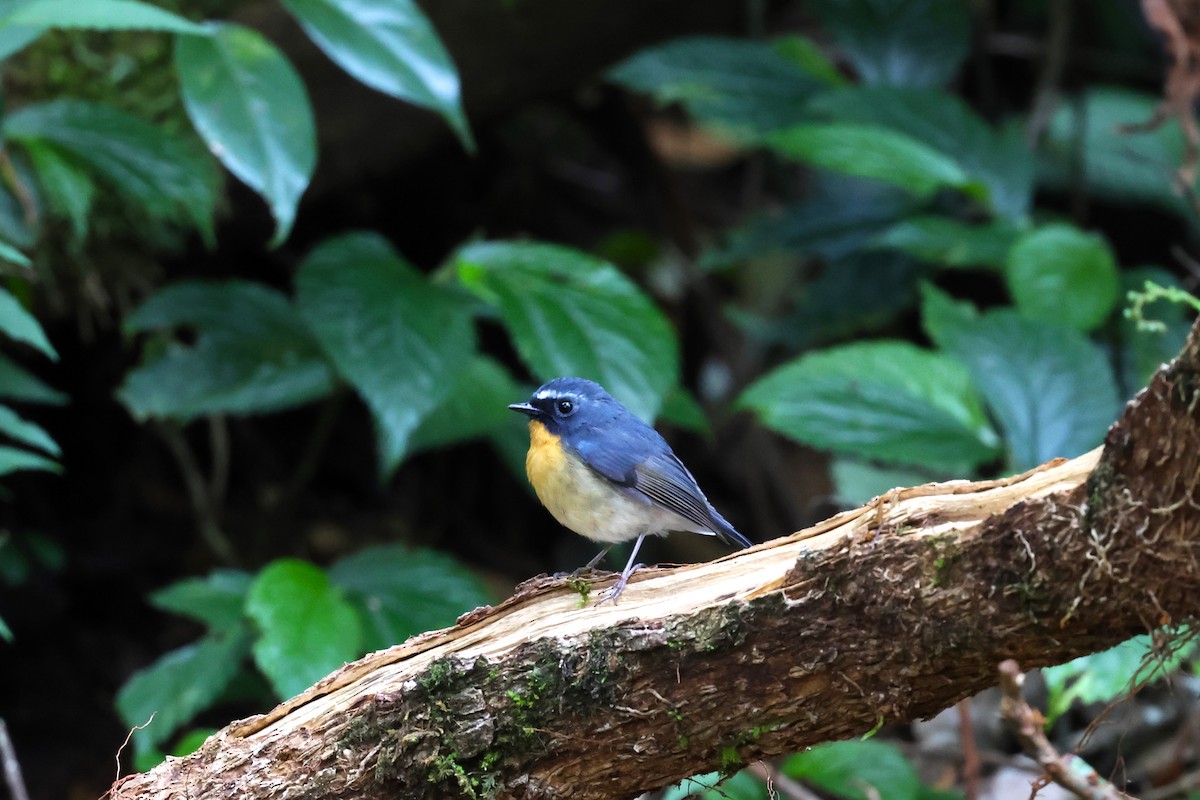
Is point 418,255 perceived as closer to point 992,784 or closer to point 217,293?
point 217,293

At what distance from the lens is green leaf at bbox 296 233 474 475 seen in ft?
13.1

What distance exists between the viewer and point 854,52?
5.79m

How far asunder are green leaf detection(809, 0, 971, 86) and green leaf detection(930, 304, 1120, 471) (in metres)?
2.02

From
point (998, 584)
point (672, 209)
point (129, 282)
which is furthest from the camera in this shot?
point (672, 209)

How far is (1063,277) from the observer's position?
15.1ft

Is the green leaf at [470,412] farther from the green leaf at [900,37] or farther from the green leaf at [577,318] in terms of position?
the green leaf at [900,37]

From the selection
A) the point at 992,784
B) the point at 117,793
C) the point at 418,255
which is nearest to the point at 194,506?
the point at 418,255

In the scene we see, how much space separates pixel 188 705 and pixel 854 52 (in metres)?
4.30

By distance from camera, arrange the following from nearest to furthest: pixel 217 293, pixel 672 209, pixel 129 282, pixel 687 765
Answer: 1. pixel 687 765
2. pixel 217 293
3. pixel 129 282
4. pixel 672 209

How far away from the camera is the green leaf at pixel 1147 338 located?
4.48m

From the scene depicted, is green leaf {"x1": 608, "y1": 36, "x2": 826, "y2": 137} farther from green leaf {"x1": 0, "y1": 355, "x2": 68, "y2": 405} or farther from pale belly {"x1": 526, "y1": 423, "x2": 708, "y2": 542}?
green leaf {"x1": 0, "y1": 355, "x2": 68, "y2": 405}

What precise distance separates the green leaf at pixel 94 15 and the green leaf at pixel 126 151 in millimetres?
965

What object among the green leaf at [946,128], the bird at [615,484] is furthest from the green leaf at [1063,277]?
the bird at [615,484]

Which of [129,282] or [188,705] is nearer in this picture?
[188,705]
